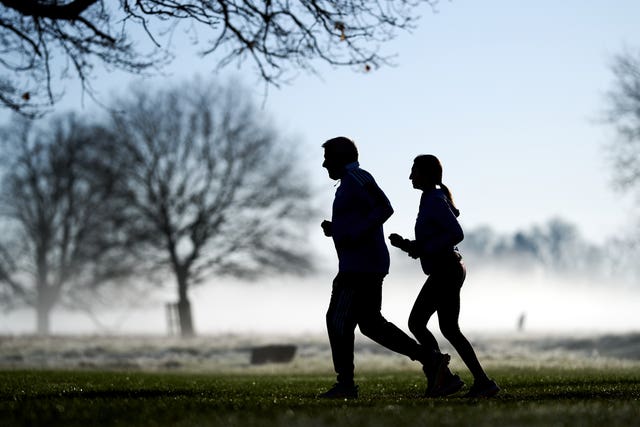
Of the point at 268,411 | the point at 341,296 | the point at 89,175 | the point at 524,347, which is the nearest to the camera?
the point at 268,411

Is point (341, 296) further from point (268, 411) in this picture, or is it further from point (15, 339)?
point (15, 339)

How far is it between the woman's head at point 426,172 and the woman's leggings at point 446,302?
2.48 ft

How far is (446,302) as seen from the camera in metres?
8.51

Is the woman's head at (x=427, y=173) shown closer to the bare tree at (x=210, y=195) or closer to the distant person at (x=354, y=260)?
the distant person at (x=354, y=260)

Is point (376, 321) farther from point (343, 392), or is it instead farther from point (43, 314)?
point (43, 314)

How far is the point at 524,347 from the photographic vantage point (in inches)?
1219

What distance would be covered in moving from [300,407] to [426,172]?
2.58m

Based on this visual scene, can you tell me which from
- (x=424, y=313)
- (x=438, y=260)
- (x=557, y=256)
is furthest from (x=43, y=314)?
(x=557, y=256)

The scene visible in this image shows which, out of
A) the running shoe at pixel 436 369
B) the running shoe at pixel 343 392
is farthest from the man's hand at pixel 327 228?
the running shoe at pixel 436 369

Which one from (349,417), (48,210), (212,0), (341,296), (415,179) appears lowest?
(349,417)

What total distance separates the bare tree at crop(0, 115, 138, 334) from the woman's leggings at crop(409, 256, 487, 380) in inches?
1366

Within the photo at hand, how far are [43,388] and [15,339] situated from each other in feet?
78.9

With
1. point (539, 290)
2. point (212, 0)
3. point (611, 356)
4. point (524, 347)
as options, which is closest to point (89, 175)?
point (524, 347)

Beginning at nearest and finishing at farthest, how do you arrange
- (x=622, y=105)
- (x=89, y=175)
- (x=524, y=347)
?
1. (x=524, y=347)
2. (x=622, y=105)
3. (x=89, y=175)
